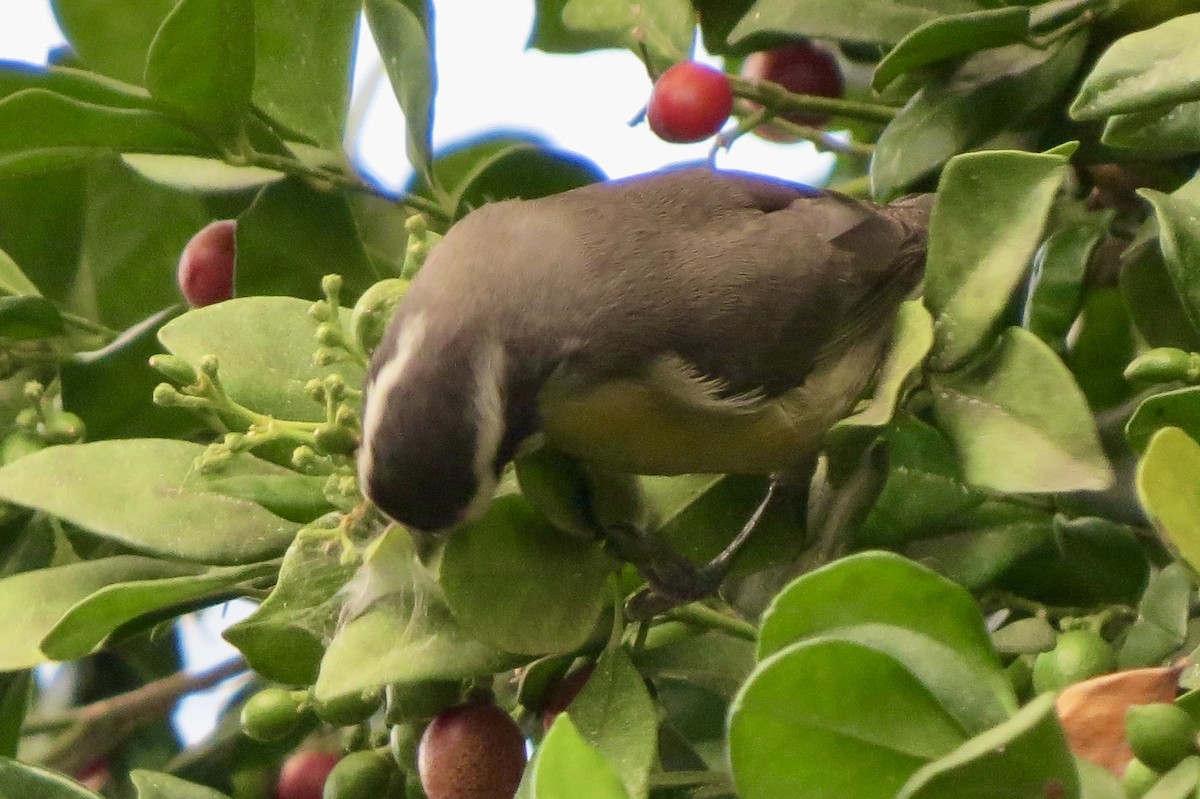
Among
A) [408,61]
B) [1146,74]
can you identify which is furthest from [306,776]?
[1146,74]

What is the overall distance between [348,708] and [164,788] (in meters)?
0.12

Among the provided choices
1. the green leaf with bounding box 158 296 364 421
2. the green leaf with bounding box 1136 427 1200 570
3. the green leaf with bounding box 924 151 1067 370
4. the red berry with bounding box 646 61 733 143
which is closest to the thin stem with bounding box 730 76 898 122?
the red berry with bounding box 646 61 733 143

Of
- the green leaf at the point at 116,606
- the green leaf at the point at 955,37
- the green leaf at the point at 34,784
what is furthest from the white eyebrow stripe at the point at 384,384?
the green leaf at the point at 955,37

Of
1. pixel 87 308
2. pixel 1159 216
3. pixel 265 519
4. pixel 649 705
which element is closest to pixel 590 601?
pixel 649 705

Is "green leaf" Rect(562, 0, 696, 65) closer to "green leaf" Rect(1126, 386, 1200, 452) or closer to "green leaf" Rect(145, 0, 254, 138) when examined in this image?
"green leaf" Rect(145, 0, 254, 138)

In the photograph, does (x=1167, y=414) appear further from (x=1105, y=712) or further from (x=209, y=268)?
(x=209, y=268)

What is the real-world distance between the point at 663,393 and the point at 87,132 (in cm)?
39

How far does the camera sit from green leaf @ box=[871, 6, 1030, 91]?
0.75 meters

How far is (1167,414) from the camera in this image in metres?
0.61

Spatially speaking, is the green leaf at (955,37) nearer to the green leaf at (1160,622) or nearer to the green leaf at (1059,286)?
the green leaf at (1059,286)

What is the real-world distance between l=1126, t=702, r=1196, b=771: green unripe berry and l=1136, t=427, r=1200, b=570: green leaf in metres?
0.07

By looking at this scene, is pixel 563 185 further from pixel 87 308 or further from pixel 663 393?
pixel 87 308

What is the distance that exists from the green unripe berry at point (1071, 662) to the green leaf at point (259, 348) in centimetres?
42

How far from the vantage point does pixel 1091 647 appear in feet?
2.04
